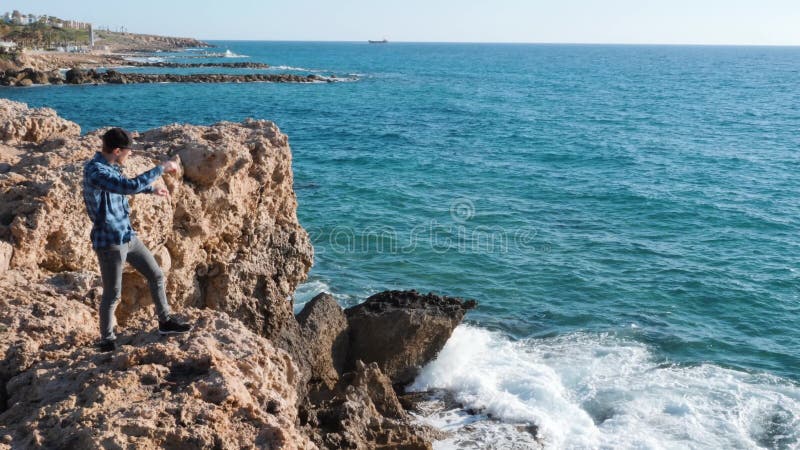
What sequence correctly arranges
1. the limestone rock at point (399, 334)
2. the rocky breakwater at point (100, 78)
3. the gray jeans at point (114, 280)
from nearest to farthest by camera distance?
the gray jeans at point (114, 280) < the limestone rock at point (399, 334) < the rocky breakwater at point (100, 78)

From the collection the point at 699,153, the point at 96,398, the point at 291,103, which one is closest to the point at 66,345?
the point at 96,398

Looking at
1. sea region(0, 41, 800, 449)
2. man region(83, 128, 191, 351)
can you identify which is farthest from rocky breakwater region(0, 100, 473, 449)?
sea region(0, 41, 800, 449)

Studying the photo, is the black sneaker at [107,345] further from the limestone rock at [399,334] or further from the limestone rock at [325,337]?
the limestone rock at [399,334]

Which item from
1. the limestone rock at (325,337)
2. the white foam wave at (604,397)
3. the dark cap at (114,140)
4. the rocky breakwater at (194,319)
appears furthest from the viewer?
the limestone rock at (325,337)

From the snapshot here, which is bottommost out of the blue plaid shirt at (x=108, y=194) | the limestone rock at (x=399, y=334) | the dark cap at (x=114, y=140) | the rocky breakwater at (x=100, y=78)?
the limestone rock at (x=399, y=334)

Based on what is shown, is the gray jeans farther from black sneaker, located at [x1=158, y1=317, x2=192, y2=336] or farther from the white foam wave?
the white foam wave

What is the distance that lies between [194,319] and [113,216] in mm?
1308

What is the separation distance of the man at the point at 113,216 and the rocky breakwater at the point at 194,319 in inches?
10.1

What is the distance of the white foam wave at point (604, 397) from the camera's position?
12.4 meters

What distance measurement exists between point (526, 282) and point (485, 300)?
1924 millimetres

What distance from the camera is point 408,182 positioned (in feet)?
105

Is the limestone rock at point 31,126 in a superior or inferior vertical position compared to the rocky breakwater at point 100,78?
superior

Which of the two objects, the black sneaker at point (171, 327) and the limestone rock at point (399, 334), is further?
the limestone rock at point (399, 334)

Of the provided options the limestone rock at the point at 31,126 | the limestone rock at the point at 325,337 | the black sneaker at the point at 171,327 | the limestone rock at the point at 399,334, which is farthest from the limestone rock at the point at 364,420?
the limestone rock at the point at 31,126
